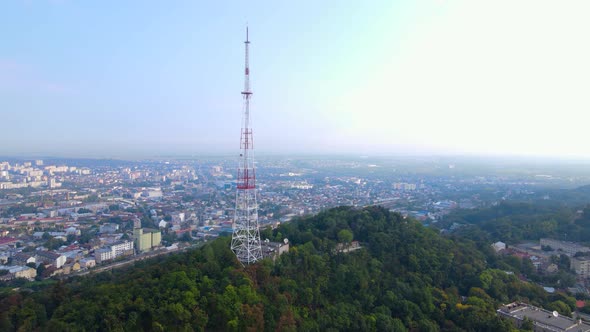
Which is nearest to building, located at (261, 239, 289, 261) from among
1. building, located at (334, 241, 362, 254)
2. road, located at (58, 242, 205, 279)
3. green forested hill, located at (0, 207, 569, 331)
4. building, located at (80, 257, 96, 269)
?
green forested hill, located at (0, 207, 569, 331)

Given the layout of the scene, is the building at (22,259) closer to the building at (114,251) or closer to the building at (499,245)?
the building at (114,251)

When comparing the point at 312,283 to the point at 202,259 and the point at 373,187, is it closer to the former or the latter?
the point at 202,259

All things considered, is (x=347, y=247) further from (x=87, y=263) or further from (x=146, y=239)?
(x=146, y=239)

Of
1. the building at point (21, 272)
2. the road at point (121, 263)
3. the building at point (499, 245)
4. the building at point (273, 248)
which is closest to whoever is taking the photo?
the building at point (273, 248)

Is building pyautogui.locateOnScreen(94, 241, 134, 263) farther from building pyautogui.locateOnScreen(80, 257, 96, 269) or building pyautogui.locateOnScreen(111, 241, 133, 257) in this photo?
building pyautogui.locateOnScreen(80, 257, 96, 269)

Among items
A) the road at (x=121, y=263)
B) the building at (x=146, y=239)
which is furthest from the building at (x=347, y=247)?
the building at (x=146, y=239)

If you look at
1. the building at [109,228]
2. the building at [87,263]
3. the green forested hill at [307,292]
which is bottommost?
the building at [87,263]

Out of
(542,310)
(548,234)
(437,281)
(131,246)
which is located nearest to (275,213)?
(131,246)
